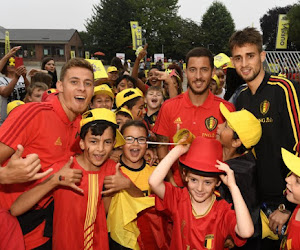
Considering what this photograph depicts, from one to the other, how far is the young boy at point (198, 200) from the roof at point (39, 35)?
74732 millimetres

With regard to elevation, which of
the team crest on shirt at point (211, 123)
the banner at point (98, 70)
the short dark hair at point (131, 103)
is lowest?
the team crest on shirt at point (211, 123)

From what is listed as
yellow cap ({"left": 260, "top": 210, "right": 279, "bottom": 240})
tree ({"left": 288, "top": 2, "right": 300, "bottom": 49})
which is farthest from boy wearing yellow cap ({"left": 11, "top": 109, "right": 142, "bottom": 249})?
tree ({"left": 288, "top": 2, "right": 300, "bottom": 49})

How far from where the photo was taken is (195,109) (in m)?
3.90

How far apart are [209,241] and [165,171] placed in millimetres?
710

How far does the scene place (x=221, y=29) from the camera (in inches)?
2346

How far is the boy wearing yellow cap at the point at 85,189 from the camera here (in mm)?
2695

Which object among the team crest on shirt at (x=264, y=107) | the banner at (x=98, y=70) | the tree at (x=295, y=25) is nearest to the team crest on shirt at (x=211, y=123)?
the team crest on shirt at (x=264, y=107)

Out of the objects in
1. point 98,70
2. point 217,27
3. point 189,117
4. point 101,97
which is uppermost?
point 217,27

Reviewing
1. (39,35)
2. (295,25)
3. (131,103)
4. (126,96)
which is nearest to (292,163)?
(131,103)

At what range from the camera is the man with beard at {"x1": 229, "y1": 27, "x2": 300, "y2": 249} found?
313 centimetres

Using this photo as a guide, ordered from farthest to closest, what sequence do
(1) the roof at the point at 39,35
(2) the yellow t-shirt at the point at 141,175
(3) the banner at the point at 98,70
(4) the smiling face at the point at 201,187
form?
(1) the roof at the point at 39,35, (3) the banner at the point at 98,70, (2) the yellow t-shirt at the point at 141,175, (4) the smiling face at the point at 201,187

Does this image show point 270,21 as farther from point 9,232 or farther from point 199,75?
point 9,232

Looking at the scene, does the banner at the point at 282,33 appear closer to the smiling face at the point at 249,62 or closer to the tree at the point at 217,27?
the smiling face at the point at 249,62

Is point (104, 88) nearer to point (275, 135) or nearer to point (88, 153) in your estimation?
point (88, 153)
